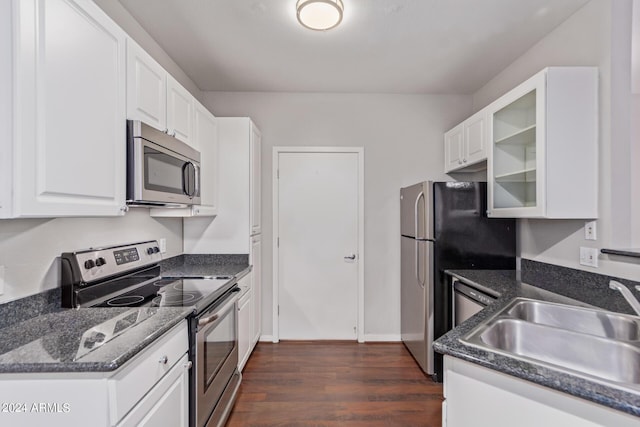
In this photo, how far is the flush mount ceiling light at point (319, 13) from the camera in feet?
5.70

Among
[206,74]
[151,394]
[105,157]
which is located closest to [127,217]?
[105,157]

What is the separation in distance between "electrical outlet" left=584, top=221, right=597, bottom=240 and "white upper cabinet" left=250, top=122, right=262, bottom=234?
2481mm

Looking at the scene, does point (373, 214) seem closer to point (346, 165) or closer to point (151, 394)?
point (346, 165)

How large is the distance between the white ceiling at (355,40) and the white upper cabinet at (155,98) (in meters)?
Answer: 0.52

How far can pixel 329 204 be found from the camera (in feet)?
10.8

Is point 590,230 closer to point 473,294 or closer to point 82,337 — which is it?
point 473,294

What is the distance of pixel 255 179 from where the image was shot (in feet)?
9.65

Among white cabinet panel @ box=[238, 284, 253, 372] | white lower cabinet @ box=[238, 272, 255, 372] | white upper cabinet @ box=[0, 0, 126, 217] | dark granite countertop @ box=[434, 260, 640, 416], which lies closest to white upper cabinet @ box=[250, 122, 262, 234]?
white lower cabinet @ box=[238, 272, 255, 372]

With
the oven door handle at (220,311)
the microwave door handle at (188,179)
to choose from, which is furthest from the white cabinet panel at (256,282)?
the microwave door handle at (188,179)

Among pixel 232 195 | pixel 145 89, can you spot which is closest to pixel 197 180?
pixel 232 195

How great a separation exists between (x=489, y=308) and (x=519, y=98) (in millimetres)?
1453

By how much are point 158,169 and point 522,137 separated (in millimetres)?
2368

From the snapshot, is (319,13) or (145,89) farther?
(319,13)

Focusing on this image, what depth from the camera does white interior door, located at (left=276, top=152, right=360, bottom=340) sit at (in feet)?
10.7
